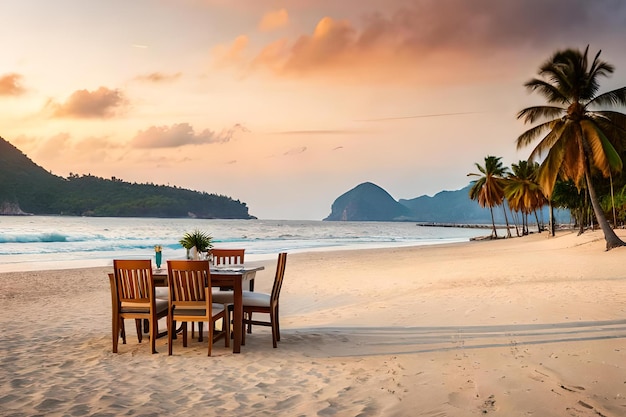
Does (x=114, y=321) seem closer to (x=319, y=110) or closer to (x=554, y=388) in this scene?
(x=554, y=388)

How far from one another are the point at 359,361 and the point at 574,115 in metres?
17.8

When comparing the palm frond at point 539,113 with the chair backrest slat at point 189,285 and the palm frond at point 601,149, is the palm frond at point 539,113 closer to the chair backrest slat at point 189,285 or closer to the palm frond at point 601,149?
the palm frond at point 601,149

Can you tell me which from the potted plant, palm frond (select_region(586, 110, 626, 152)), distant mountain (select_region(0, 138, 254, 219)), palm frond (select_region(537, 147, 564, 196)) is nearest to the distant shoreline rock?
distant mountain (select_region(0, 138, 254, 219))

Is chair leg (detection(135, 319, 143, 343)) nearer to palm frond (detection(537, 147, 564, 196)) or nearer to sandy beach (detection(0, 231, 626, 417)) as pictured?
sandy beach (detection(0, 231, 626, 417))

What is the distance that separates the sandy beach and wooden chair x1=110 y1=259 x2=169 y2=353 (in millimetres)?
372

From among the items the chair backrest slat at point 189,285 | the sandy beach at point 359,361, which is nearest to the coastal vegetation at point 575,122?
the sandy beach at point 359,361

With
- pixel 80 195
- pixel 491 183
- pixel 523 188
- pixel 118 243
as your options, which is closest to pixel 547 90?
pixel 523 188

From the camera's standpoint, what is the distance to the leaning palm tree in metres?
19.0

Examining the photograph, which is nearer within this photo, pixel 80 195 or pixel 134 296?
pixel 134 296

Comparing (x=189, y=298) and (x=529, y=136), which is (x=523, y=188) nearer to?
(x=529, y=136)

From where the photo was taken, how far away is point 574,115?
62.6 feet

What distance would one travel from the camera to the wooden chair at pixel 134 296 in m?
5.53

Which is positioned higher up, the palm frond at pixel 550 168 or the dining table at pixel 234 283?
the palm frond at pixel 550 168

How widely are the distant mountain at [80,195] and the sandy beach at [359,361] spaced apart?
94916 mm
